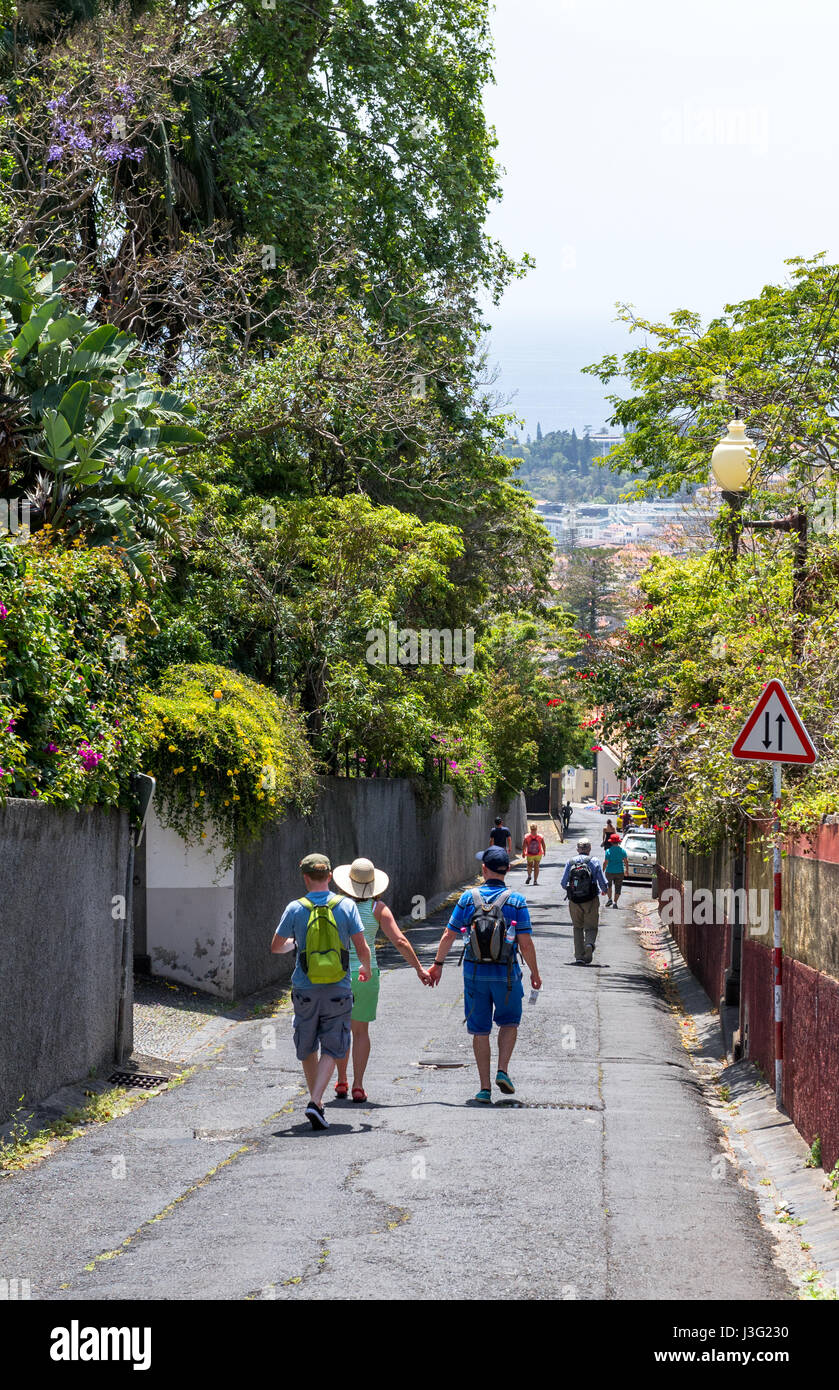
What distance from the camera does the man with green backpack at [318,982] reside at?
9.80 m

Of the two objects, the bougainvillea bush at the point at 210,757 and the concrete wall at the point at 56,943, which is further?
the bougainvillea bush at the point at 210,757

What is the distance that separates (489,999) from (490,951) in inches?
16.2

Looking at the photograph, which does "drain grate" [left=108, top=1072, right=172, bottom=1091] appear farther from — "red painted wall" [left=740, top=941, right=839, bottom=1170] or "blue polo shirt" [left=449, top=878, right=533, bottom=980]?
"red painted wall" [left=740, top=941, right=839, bottom=1170]

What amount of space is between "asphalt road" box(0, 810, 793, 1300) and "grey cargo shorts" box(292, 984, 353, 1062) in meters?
0.57

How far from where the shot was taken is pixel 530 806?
100938 millimetres

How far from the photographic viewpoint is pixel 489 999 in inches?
422

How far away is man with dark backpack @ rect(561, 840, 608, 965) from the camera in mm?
21375

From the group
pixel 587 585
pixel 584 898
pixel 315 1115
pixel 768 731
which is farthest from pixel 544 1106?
pixel 587 585

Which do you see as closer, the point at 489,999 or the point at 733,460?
the point at 489,999

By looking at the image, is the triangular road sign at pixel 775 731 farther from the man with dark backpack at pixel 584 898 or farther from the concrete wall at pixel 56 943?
the man with dark backpack at pixel 584 898

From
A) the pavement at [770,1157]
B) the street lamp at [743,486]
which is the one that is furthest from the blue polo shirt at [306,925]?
the street lamp at [743,486]

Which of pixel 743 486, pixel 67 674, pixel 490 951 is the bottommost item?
pixel 490 951

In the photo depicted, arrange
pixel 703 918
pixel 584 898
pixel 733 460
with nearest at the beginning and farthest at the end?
pixel 733 460 < pixel 703 918 < pixel 584 898

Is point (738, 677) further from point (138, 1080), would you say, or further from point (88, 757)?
point (138, 1080)
